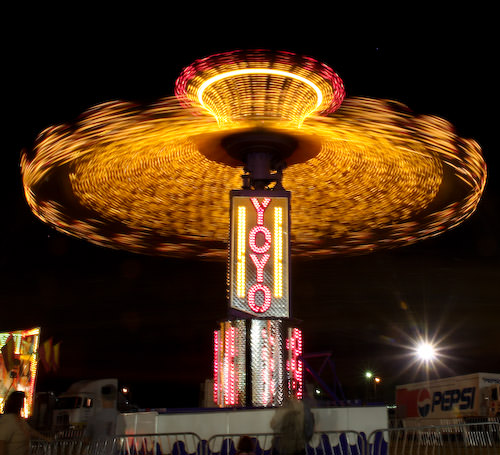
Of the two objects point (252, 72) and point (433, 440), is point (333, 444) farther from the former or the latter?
point (252, 72)

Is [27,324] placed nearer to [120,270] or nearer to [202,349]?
[120,270]

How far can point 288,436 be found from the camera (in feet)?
35.1

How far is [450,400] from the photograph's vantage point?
3216 centimetres

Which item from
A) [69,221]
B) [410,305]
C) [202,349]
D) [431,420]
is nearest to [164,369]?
[202,349]

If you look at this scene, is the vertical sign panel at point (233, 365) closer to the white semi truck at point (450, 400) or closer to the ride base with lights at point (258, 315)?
the ride base with lights at point (258, 315)

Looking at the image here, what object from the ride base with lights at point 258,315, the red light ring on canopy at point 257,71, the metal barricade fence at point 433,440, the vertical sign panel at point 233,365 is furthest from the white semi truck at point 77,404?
the red light ring on canopy at point 257,71

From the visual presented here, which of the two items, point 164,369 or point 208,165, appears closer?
point 208,165

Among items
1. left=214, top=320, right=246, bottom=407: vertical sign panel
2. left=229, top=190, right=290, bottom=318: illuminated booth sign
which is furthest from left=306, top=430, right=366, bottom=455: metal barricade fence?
left=229, top=190, right=290, bottom=318: illuminated booth sign

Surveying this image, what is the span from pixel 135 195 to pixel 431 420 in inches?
819

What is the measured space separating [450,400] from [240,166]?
61.6 feet

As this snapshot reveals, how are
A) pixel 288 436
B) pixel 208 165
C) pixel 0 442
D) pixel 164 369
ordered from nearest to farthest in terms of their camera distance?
1. pixel 0 442
2. pixel 288 436
3. pixel 208 165
4. pixel 164 369

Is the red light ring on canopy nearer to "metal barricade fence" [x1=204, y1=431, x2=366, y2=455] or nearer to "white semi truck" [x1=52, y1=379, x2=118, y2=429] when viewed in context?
"metal barricade fence" [x1=204, y1=431, x2=366, y2=455]

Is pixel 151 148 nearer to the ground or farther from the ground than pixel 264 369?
farther from the ground

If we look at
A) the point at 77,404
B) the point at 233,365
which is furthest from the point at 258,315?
the point at 77,404
